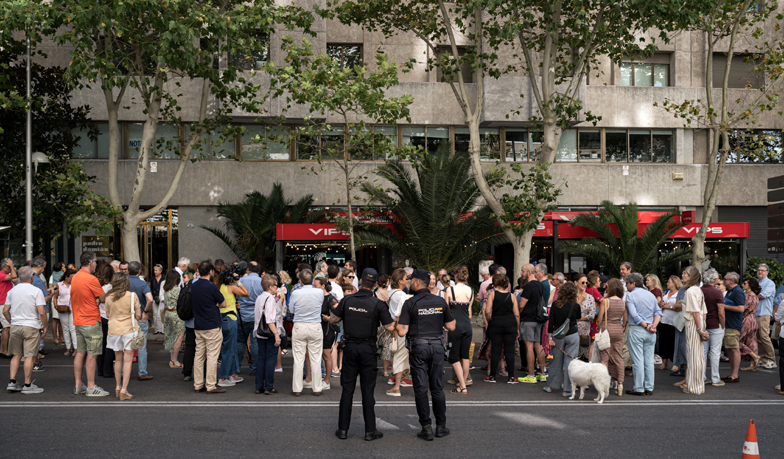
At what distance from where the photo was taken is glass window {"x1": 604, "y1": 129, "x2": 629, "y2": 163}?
85.8 ft

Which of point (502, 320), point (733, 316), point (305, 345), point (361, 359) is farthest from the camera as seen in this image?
point (733, 316)

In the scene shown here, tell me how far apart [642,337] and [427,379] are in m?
4.10

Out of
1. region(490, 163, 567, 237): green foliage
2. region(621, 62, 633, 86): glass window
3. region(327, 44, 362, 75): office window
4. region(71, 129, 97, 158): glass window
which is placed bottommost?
region(490, 163, 567, 237): green foliage

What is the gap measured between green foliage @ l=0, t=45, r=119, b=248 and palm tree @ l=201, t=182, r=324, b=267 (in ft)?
14.0

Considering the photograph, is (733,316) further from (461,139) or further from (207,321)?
(461,139)

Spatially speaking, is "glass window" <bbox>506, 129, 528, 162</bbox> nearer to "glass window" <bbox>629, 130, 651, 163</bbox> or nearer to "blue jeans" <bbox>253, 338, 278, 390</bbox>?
"glass window" <bbox>629, 130, 651, 163</bbox>

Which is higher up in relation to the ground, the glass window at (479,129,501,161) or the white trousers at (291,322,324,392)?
the glass window at (479,129,501,161)

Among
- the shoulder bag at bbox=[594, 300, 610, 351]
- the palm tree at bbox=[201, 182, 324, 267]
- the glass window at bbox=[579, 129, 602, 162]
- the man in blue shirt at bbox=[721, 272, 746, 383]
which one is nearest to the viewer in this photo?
the shoulder bag at bbox=[594, 300, 610, 351]

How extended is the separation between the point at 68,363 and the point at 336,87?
9070mm

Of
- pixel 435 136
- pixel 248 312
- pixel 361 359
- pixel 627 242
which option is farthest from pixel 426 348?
pixel 435 136

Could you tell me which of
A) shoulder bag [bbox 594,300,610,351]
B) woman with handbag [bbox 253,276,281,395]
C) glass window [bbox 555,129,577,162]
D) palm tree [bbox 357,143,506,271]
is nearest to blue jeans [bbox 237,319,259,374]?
woman with handbag [bbox 253,276,281,395]

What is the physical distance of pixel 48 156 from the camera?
20594 mm

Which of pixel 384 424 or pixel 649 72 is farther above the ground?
pixel 649 72

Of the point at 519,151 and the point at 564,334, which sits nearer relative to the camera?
the point at 564,334
